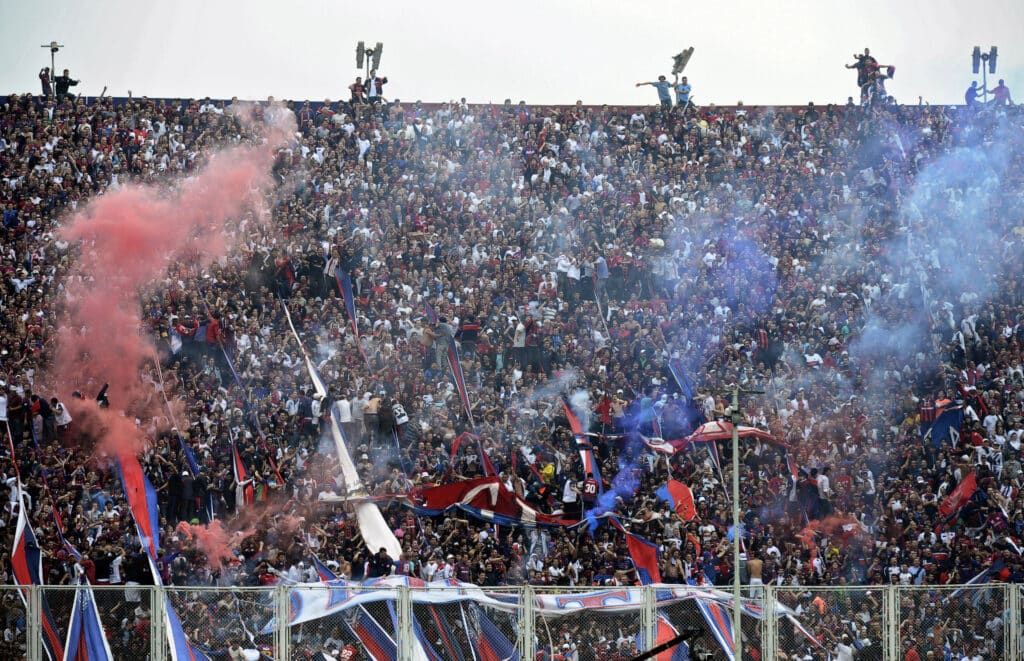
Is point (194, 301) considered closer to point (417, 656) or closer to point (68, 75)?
point (68, 75)

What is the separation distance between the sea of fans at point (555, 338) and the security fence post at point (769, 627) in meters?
0.72

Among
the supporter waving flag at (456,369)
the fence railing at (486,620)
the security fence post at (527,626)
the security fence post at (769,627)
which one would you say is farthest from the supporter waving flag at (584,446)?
the security fence post at (769,627)

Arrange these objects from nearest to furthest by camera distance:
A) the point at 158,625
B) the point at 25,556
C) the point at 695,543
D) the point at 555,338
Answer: the point at 158,625 → the point at 25,556 → the point at 695,543 → the point at 555,338

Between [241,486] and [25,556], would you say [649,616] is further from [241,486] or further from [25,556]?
[25,556]

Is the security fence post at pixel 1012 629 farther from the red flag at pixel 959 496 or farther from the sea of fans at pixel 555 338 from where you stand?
the red flag at pixel 959 496

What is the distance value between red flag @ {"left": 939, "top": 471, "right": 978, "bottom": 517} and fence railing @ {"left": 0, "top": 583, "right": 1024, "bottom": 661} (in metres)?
6.22

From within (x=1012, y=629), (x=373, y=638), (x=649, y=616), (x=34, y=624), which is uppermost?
(x=649, y=616)

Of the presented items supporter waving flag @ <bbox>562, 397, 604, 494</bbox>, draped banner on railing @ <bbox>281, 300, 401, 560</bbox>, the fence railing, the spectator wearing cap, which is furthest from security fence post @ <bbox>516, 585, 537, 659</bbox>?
the spectator wearing cap

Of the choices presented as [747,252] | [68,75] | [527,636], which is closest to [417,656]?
[527,636]

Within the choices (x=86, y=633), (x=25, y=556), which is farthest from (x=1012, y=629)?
(x=25, y=556)

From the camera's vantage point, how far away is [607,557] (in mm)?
25781

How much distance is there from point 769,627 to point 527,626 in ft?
10.7

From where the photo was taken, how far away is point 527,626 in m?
20.5

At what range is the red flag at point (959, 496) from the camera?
89.1 ft
